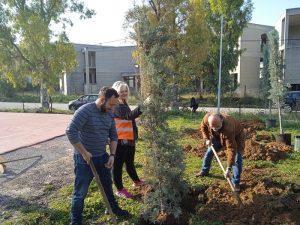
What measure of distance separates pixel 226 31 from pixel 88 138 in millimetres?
25034

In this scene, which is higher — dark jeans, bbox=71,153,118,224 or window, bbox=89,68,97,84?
window, bbox=89,68,97,84

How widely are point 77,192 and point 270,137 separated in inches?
300

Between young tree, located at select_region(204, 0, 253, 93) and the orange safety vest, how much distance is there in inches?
876

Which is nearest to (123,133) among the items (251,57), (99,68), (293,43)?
(293,43)

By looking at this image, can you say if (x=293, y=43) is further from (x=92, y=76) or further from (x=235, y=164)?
(x=92, y=76)

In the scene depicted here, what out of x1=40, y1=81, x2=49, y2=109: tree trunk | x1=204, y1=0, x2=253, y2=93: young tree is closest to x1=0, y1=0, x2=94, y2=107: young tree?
x1=40, y1=81, x2=49, y2=109: tree trunk

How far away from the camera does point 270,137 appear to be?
9.70 metres

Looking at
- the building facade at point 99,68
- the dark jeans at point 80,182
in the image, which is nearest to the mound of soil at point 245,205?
the dark jeans at point 80,182

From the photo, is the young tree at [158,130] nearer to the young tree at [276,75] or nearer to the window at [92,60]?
the young tree at [276,75]

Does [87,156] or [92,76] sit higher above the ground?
[92,76]

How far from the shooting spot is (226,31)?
2648 centimetres

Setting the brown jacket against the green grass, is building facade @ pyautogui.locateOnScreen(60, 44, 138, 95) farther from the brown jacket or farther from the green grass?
the brown jacket

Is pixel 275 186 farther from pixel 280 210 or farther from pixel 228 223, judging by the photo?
pixel 228 223

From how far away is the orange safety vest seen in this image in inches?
180
